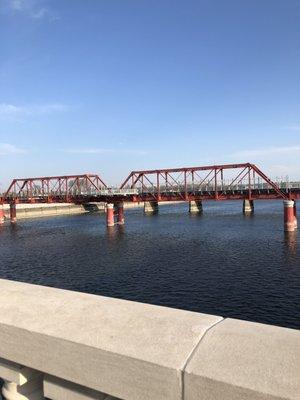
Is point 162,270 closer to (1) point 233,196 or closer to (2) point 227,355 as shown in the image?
(2) point 227,355

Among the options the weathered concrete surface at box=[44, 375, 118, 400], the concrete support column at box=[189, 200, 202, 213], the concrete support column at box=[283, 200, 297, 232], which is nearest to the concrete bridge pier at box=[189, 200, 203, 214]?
the concrete support column at box=[189, 200, 202, 213]

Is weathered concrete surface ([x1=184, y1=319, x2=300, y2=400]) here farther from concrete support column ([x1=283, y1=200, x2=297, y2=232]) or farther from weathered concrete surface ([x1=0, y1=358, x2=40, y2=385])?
concrete support column ([x1=283, y1=200, x2=297, y2=232])

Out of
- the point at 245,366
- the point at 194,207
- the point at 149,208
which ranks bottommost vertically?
the point at 149,208

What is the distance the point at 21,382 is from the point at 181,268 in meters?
51.9

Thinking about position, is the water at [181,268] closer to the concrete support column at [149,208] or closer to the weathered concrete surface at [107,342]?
the weathered concrete surface at [107,342]

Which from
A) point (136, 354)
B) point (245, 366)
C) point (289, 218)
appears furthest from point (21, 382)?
point (289, 218)

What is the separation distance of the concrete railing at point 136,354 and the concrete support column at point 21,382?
0.05ft

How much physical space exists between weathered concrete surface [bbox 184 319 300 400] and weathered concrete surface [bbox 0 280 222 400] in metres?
0.18

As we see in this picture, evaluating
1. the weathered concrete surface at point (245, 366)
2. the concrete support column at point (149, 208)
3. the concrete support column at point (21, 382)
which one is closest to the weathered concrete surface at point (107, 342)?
the weathered concrete surface at point (245, 366)

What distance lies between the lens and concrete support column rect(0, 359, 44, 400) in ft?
18.9

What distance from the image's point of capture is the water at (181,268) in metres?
39.6

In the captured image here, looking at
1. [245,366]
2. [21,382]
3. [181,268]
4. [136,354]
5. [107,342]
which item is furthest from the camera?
[181,268]

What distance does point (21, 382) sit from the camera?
18.9 feet

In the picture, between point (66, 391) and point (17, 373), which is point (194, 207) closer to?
point (17, 373)
